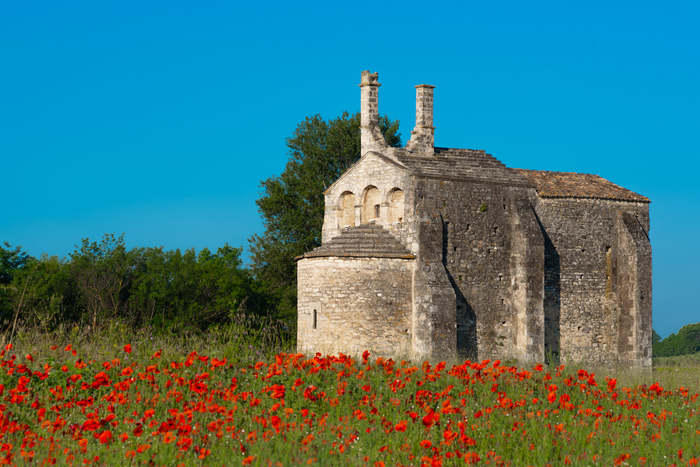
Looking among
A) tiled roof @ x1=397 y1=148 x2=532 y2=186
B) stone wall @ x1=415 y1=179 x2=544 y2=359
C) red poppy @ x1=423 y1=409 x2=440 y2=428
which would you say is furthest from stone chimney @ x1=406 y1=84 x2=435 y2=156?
red poppy @ x1=423 y1=409 x2=440 y2=428

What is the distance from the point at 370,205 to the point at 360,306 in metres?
4.34

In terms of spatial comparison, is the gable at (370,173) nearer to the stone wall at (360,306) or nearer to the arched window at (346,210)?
the arched window at (346,210)

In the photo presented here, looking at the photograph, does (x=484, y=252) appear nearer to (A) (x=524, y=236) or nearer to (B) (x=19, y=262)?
(A) (x=524, y=236)

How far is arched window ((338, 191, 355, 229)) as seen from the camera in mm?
25578

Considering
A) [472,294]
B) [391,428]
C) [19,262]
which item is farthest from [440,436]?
[19,262]

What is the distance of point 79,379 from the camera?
8.84m

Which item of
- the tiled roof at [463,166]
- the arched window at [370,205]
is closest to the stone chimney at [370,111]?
the arched window at [370,205]

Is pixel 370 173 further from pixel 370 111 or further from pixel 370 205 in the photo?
pixel 370 111

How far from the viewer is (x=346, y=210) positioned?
84.3 feet

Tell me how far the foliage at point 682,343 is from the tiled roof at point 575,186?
37.0 metres

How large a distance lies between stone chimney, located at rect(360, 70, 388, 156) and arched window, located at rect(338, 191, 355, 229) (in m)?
1.65

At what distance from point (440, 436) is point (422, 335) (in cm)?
1319

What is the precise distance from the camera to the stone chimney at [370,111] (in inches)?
989

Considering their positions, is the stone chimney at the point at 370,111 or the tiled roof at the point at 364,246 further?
the stone chimney at the point at 370,111
